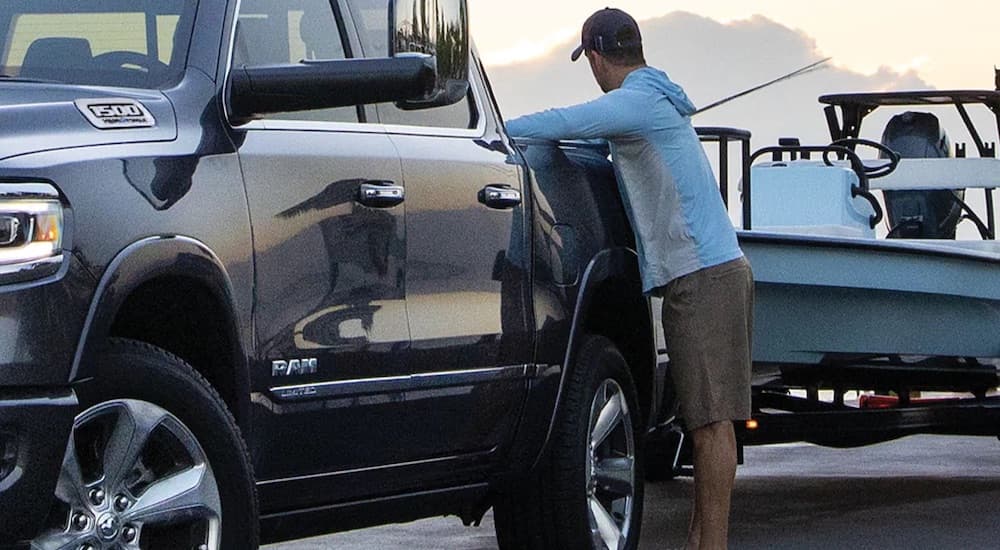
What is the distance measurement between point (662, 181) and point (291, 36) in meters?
1.92

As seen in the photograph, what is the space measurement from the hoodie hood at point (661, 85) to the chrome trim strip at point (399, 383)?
4.18ft

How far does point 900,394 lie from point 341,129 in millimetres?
5179

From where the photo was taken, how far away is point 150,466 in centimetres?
Result: 483

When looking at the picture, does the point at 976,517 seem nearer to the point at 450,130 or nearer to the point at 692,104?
the point at 692,104

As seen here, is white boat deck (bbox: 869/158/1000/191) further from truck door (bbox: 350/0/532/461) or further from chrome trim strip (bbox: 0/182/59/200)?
chrome trim strip (bbox: 0/182/59/200)

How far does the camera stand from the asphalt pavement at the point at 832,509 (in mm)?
8656

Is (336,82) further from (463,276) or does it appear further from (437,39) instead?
(463,276)

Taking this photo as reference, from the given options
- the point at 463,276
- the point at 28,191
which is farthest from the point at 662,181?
the point at 28,191

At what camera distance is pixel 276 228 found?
5.24 m

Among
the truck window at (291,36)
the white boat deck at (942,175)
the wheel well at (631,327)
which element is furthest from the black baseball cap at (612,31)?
the white boat deck at (942,175)

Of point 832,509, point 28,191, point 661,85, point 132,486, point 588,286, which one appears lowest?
point 832,509

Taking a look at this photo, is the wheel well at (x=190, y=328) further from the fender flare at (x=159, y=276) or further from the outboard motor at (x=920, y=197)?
the outboard motor at (x=920, y=197)

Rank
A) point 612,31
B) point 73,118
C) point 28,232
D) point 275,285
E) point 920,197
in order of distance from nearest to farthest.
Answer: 1. point 28,232
2. point 73,118
3. point 275,285
4. point 612,31
5. point 920,197

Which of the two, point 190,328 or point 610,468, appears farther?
point 610,468
